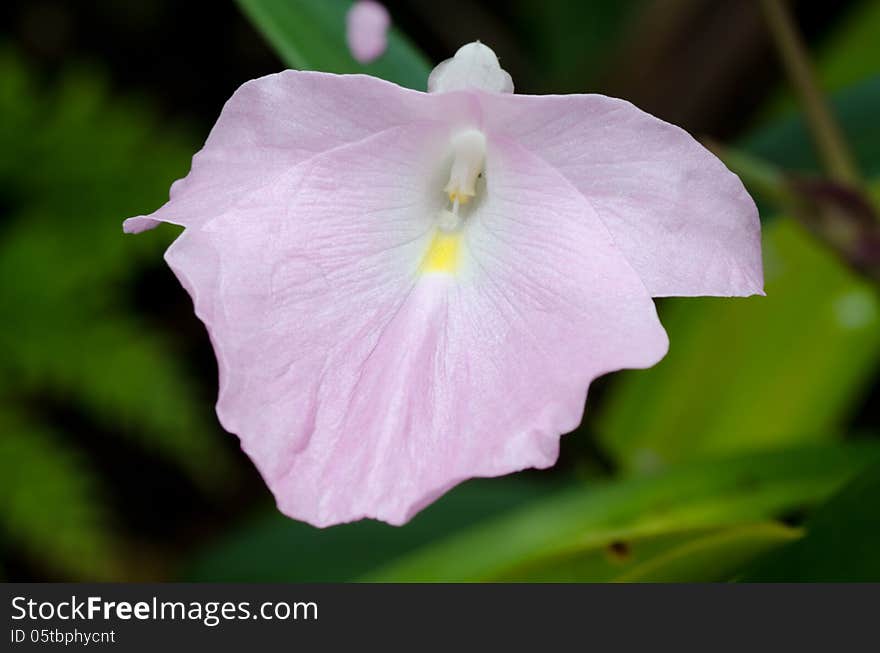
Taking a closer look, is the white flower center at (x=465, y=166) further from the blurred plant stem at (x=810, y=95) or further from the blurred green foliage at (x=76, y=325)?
the blurred green foliage at (x=76, y=325)

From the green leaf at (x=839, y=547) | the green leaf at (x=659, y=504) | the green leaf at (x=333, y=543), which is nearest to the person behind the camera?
the green leaf at (x=839, y=547)

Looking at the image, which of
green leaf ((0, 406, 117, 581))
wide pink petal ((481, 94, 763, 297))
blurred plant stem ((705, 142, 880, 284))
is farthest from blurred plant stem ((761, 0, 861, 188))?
green leaf ((0, 406, 117, 581))

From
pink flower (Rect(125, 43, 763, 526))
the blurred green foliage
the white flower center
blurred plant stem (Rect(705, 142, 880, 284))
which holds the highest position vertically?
the blurred green foliage

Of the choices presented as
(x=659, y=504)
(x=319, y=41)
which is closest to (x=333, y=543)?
(x=659, y=504)

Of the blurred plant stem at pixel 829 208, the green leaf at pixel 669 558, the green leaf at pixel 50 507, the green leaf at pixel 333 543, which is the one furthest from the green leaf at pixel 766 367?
the green leaf at pixel 50 507

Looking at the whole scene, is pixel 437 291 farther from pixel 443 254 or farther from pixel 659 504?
pixel 659 504

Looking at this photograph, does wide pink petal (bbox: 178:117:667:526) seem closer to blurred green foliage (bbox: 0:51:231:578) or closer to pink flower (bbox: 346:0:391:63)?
pink flower (bbox: 346:0:391:63)
